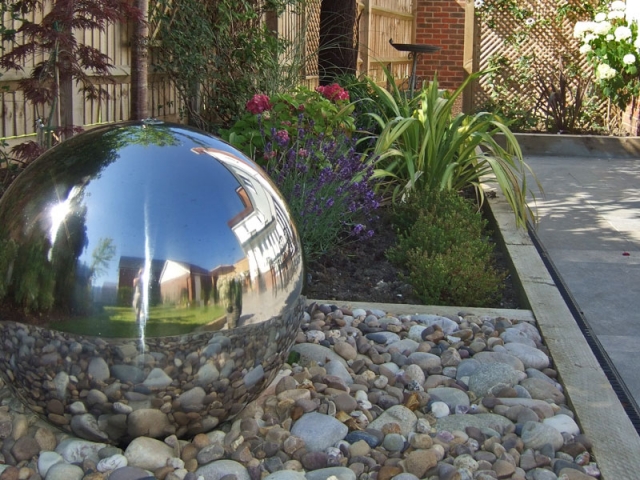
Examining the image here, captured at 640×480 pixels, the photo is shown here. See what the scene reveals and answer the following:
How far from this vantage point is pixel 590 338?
3912 millimetres

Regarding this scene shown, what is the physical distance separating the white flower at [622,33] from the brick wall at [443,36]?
4.02 meters

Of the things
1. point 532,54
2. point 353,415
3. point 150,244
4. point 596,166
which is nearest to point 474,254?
point 353,415

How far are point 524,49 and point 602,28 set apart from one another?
2803 millimetres

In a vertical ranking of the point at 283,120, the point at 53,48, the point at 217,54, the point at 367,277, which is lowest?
the point at 367,277

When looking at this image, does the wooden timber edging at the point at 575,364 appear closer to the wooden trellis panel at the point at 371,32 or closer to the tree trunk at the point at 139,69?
the tree trunk at the point at 139,69

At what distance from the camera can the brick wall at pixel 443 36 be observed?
52.2 feet

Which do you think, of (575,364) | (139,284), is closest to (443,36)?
(575,364)

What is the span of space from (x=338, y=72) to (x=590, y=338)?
24.2ft

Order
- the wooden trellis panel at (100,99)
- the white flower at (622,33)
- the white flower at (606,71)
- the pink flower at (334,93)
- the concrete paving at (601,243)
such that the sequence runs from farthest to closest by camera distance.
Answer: the white flower at (606,71)
the white flower at (622,33)
the pink flower at (334,93)
the wooden trellis panel at (100,99)
the concrete paving at (601,243)

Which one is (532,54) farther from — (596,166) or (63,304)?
(63,304)

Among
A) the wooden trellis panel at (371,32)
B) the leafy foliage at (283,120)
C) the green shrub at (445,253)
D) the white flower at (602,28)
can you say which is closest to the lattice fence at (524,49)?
the wooden trellis panel at (371,32)

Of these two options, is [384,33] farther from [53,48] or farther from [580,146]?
[53,48]

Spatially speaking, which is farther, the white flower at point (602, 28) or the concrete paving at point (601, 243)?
the white flower at point (602, 28)

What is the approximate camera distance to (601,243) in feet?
20.0
